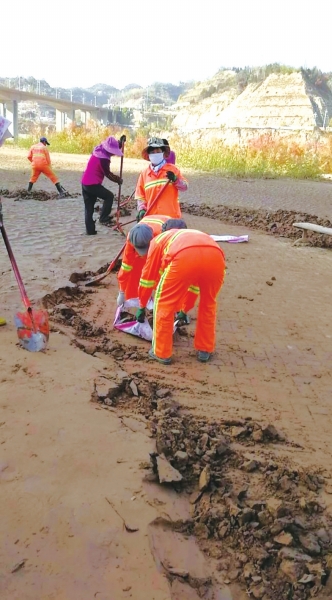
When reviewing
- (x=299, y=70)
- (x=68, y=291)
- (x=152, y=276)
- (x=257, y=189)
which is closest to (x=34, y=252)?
(x=68, y=291)

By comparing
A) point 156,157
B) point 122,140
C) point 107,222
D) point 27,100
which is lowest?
point 107,222

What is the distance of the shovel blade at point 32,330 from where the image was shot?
3623mm

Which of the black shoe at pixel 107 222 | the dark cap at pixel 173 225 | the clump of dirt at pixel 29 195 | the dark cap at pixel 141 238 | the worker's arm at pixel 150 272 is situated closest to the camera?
the worker's arm at pixel 150 272

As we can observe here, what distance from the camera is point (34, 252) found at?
21.3 ft

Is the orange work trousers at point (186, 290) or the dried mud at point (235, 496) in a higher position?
the orange work trousers at point (186, 290)

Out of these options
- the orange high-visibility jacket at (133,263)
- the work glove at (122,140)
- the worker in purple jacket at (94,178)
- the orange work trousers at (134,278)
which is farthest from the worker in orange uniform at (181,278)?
the worker in purple jacket at (94,178)

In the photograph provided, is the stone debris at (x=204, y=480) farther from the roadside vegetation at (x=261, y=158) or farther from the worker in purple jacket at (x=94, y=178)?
the roadside vegetation at (x=261, y=158)

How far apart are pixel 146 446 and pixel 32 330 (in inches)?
54.4

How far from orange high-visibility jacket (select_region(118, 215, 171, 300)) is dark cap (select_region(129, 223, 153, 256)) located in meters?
0.15

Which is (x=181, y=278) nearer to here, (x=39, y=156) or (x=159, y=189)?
(x=159, y=189)

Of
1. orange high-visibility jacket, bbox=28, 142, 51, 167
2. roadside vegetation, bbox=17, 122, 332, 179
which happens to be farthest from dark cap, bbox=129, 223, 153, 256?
roadside vegetation, bbox=17, 122, 332, 179

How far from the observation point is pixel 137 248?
4.02 meters


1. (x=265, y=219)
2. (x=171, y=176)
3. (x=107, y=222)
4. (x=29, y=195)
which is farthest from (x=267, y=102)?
(x=171, y=176)

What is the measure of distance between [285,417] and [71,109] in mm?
52317
